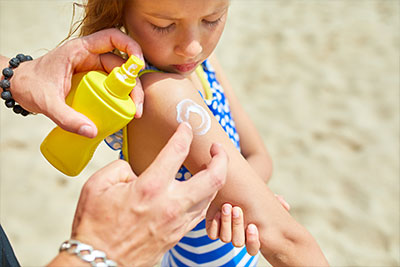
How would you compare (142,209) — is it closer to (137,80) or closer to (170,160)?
(170,160)

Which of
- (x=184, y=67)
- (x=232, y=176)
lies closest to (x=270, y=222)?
(x=232, y=176)

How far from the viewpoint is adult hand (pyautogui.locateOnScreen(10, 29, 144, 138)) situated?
1.05m

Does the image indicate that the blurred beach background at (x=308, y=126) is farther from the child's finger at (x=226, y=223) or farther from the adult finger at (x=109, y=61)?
the child's finger at (x=226, y=223)

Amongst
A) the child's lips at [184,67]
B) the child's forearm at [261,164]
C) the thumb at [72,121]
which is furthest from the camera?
the child's forearm at [261,164]

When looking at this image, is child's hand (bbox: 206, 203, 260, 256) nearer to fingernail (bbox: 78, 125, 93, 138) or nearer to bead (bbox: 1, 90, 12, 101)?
fingernail (bbox: 78, 125, 93, 138)

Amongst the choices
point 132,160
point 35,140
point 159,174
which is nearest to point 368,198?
point 132,160

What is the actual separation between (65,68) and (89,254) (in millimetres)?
488

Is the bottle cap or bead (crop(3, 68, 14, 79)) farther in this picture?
bead (crop(3, 68, 14, 79))

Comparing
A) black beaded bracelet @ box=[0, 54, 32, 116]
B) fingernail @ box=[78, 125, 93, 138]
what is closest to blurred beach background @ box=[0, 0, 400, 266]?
black beaded bracelet @ box=[0, 54, 32, 116]

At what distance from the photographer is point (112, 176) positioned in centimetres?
98

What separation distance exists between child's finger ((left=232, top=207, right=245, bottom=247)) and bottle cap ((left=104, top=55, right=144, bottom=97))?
439 mm

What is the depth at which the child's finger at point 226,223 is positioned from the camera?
1.12 meters

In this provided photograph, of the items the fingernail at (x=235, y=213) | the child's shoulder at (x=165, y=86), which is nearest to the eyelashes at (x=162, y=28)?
the child's shoulder at (x=165, y=86)

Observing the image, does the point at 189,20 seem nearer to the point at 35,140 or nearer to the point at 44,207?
the point at 44,207
